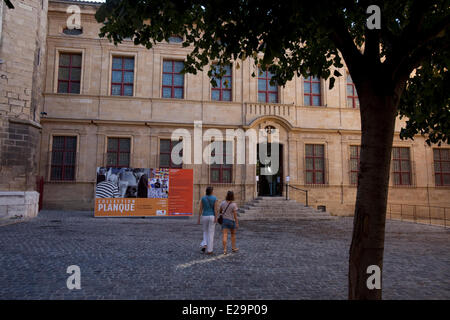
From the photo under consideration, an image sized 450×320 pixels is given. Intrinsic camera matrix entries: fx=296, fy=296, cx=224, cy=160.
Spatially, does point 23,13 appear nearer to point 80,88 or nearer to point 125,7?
point 80,88

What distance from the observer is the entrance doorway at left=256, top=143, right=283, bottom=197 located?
59.4ft

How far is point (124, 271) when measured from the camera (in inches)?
201

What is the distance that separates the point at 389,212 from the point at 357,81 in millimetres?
17225

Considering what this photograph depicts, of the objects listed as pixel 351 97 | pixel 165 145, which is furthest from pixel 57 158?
pixel 351 97

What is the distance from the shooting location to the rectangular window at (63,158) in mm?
16281

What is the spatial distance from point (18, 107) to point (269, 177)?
13.4 m

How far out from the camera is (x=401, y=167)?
18.9m

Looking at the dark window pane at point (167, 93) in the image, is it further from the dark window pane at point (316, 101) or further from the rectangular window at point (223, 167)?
the dark window pane at point (316, 101)

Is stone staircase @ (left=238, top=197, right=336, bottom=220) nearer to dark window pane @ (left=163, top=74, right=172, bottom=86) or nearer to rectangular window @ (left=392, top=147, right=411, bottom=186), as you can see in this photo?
rectangular window @ (left=392, top=147, right=411, bottom=186)

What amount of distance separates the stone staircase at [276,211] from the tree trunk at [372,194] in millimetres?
11679

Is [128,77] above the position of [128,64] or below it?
below

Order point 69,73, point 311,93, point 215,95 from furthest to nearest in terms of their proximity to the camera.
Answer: point 311,93 < point 215,95 < point 69,73

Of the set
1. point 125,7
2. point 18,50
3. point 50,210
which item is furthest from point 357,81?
point 50,210

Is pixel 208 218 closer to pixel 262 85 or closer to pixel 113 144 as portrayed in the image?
pixel 113 144
